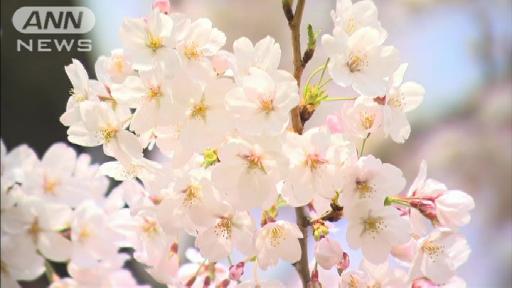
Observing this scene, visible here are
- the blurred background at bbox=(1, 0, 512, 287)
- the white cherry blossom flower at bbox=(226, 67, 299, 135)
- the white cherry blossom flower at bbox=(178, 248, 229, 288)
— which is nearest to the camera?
the white cherry blossom flower at bbox=(226, 67, 299, 135)

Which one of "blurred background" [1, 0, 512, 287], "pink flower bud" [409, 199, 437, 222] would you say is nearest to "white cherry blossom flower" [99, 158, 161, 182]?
"pink flower bud" [409, 199, 437, 222]

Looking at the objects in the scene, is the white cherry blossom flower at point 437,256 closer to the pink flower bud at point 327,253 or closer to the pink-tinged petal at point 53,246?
the pink flower bud at point 327,253

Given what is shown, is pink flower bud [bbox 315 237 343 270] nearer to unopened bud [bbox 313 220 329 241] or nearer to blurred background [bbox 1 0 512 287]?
unopened bud [bbox 313 220 329 241]

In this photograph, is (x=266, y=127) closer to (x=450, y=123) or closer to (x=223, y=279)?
(x=223, y=279)

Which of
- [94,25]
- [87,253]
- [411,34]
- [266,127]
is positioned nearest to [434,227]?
[266,127]

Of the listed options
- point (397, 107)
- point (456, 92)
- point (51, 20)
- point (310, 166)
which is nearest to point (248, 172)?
point (310, 166)

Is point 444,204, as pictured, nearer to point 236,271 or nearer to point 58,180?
point 236,271

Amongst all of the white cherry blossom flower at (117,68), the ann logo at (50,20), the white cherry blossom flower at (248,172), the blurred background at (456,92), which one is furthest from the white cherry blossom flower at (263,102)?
the blurred background at (456,92)

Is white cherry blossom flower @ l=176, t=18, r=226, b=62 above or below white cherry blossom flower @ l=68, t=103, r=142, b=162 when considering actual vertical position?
above
